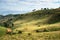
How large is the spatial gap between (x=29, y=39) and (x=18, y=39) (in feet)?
6.48

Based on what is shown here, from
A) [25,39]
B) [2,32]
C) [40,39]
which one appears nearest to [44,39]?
[40,39]

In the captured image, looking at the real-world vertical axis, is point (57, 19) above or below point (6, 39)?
below

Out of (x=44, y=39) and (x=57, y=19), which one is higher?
(x=44, y=39)

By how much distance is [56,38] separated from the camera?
110 ft

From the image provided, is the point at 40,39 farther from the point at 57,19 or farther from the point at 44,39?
the point at 57,19

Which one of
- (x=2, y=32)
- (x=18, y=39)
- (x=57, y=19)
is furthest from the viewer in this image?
(x=57, y=19)

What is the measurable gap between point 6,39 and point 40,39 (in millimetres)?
5691

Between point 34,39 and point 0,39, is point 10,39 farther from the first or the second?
point 34,39

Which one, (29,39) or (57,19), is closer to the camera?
(29,39)

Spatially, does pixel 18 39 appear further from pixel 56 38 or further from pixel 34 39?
pixel 56 38

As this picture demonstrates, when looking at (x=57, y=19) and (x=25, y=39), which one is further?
(x=57, y=19)

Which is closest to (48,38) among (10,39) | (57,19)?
(10,39)

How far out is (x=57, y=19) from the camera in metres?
85.2

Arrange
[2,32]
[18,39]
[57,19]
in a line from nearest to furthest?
1. [18,39]
2. [2,32]
3. [57,19]
